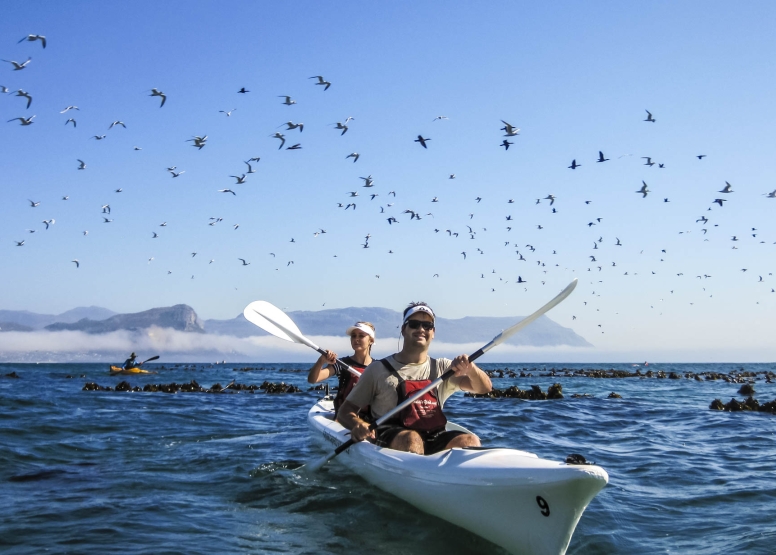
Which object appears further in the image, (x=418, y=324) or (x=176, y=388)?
(x=176, y=388)

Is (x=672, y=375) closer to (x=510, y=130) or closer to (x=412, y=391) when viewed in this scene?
(x=510, y=130)

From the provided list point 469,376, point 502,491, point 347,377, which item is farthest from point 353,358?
point 502,491

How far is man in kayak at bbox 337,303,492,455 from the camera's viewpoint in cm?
670

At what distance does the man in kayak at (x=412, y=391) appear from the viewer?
6703 mm

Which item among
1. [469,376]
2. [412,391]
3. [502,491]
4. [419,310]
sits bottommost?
[502,491]

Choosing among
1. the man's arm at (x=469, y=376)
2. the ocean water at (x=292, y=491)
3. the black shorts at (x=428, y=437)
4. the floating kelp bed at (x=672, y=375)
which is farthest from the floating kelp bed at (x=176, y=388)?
the floating kelp bed at (x=672, y=375)

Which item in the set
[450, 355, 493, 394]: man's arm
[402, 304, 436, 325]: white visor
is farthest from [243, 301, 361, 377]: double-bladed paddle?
[450, 355, 493, 394]: man's arm

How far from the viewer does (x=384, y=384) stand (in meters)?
6.85

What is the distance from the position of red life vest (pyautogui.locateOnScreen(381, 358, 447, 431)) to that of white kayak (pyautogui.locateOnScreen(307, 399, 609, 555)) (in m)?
0.42

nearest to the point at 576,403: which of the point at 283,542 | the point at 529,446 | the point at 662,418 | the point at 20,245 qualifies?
the point at 662,418

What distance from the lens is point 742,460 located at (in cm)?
972

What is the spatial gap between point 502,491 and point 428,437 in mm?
2001

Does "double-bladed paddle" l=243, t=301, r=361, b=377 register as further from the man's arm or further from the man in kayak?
the man's arm

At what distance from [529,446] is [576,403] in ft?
33.3
